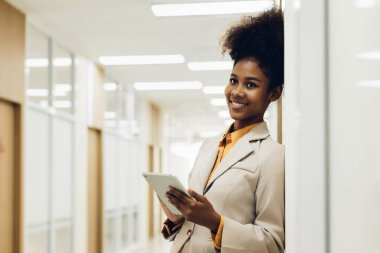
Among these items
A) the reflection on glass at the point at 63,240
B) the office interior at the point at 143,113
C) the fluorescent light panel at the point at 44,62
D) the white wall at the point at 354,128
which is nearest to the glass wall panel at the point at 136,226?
the office interior at the point at 143,113

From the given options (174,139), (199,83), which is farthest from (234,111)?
(174,139)

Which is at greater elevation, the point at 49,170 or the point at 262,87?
the point at 262,87

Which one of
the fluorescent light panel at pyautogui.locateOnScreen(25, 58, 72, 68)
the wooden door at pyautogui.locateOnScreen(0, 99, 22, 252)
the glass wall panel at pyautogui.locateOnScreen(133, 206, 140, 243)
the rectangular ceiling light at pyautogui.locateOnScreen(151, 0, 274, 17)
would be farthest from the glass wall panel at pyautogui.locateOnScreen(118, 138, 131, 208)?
the rectangular ceiling light at pyautogui.locateOnScreen(151, 0, 274, 17)

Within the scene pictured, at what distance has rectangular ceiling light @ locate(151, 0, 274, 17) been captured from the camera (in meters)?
5.44

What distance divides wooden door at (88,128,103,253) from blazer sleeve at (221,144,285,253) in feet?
23.4

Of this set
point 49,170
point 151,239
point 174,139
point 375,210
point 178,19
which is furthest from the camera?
point 174,139

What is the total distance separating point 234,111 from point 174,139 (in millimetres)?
16278

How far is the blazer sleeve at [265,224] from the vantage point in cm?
162

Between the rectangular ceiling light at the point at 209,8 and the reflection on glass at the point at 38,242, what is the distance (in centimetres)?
285

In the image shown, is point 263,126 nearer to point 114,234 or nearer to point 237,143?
point 237,143

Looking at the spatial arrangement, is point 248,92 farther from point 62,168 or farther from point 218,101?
point 218,101

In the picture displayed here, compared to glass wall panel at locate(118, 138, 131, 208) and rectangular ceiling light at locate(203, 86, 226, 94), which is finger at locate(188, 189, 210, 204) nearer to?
rectangular ceiling light at locate(203, 86, 226, 94)

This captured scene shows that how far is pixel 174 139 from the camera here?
18.1 meters

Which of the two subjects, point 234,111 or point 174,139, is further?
point 174,139
